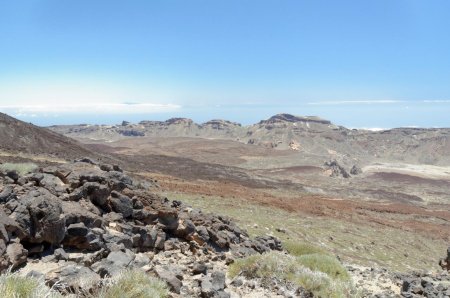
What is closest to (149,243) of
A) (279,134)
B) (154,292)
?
(154,292)

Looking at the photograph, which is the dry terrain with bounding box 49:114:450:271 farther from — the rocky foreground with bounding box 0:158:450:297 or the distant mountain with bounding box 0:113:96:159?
the distant mountain with bounding box 0:113:96:159

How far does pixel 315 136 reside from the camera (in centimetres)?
13812

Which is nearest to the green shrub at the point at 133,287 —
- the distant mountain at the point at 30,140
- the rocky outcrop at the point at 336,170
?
the distant mountain at the point at 30,140

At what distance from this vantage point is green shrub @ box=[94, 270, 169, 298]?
5.86 metres

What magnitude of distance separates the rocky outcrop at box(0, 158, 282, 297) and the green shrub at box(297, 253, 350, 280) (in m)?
1.97

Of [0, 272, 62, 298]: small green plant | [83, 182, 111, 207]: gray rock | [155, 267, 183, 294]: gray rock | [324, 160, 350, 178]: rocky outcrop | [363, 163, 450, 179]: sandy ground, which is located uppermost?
[0, 272, 62, 298]: small green plant

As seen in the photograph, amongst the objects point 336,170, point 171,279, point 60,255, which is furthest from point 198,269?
point 336,170

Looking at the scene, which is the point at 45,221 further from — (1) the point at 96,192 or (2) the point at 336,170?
(2) the point at 336,170

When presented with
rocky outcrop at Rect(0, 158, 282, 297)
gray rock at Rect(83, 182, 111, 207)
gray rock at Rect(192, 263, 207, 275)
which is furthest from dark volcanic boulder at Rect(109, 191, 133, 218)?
gray rock at Rect(192, 263, 207, 275)

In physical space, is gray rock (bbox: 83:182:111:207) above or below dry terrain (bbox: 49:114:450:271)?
above

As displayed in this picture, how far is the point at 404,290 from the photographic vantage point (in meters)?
11.6

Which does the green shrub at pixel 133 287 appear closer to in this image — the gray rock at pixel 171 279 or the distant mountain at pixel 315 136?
the gray rock at pixel 171 279

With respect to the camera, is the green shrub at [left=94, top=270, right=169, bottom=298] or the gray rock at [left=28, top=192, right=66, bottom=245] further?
the gray rock at [left=28, top=192, right=66, bottom=245]

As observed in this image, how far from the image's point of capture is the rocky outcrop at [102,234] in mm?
7656
